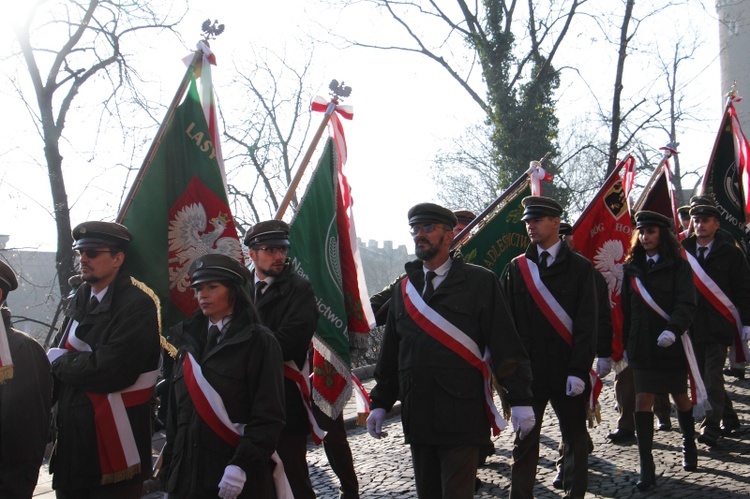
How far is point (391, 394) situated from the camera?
5195 millimetres

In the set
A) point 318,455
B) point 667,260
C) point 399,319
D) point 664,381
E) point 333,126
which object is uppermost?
point 333,126

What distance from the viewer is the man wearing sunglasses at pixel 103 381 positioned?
4508 millimetres

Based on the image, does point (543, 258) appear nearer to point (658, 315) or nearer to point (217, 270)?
point (658, 315)

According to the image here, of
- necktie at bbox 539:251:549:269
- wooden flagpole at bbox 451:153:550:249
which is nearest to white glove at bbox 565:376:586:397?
necktie at bbox 539:251:549:269

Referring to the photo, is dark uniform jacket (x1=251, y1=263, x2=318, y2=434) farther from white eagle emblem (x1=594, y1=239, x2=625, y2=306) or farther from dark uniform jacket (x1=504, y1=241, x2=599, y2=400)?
white eagle emblem (x1=594, y1=239, x2=625, y2=306)

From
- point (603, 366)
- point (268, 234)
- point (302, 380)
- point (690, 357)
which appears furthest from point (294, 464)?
point (690, 357)

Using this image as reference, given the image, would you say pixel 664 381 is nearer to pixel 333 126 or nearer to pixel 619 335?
pixel 619 335

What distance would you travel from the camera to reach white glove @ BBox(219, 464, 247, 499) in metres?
3.92

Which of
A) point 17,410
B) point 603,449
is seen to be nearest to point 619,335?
point 603,449

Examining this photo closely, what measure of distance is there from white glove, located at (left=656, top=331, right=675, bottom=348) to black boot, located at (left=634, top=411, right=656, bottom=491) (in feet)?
1.87

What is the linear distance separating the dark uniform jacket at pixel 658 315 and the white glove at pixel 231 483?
427cm

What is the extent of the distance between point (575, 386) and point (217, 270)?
8.73 feet

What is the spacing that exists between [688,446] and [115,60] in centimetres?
1193

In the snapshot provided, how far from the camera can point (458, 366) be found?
475 centimetres
